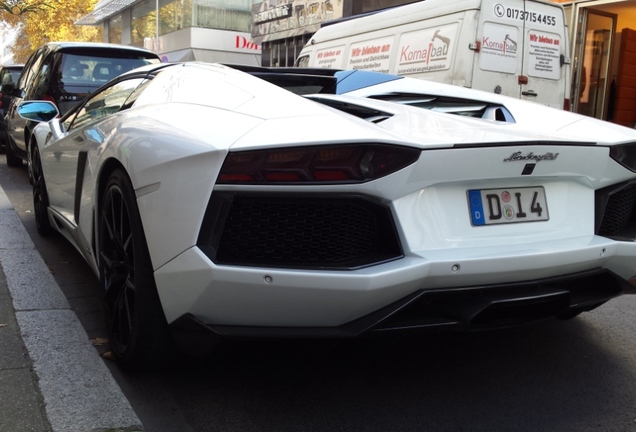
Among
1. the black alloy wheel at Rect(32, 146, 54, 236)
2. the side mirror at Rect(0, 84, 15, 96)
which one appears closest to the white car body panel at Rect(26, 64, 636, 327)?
the black alloy wheel at Rect(32, 146, 54, 236)

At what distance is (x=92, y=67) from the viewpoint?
8547 mm

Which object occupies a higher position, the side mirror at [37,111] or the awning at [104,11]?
the awning at [104,11]

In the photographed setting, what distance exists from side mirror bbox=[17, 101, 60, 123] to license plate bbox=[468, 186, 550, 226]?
3480 mm

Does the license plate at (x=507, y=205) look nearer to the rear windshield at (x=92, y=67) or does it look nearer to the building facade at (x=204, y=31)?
the rear windshield at (x=92, y=67)

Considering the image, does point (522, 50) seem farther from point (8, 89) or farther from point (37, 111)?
point (8, 89)

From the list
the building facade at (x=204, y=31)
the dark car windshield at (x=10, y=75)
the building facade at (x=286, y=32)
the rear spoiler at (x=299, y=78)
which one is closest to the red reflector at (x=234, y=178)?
the rear spoiler at (x=299, y=78)

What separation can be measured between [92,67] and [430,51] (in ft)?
14.9

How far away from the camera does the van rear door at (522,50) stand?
366 inches

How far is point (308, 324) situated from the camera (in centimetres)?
242

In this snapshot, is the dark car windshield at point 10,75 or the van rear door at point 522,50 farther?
the dark car windshield at point 10,75

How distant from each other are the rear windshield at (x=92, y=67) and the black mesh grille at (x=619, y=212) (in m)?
6.73

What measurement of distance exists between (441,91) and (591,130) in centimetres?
113

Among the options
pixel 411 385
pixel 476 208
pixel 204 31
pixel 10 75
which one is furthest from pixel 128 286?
pixel 204 31

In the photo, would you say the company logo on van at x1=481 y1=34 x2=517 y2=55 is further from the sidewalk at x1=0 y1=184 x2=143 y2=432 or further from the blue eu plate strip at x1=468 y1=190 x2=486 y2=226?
the blue eu plate strip at x1=468 y1=190 x2=486 y2=226
